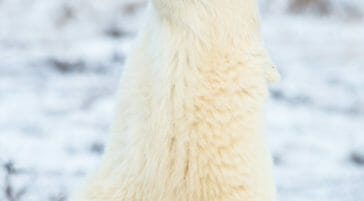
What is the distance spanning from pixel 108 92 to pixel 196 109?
22.5 ft

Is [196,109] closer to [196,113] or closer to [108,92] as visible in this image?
[196,113]

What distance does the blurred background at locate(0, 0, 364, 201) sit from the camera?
6.01 metres

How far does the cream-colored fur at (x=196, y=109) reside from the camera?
198 cm

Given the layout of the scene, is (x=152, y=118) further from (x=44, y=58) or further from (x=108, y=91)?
(x=44, y=58)

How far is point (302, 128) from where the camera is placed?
7969 mm

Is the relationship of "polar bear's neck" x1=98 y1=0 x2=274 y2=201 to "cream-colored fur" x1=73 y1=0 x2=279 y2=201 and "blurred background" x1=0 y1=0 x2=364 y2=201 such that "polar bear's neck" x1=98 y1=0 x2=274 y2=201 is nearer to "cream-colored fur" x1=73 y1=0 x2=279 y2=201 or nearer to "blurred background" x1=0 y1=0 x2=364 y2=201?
"cream-colored fur" x1=73 y1=0 x2=279 y2=201

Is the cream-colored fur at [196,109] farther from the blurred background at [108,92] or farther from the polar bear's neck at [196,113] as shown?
the blurred background at [108,92]

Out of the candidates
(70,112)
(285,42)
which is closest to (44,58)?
(70,112)

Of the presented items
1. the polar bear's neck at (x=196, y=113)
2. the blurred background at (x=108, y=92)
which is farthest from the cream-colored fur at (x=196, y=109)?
the blurred background at (x=108, y=92)

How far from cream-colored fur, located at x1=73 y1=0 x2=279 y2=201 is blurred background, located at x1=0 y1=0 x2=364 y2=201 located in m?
1.96

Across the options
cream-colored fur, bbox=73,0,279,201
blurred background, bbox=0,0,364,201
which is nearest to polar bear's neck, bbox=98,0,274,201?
cream-colored fur, bbox=73,0,279,201

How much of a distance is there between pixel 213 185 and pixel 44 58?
326 inches

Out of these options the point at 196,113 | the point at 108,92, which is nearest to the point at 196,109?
the point at 196,113

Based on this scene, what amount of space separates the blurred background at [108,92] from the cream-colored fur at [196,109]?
196cm
